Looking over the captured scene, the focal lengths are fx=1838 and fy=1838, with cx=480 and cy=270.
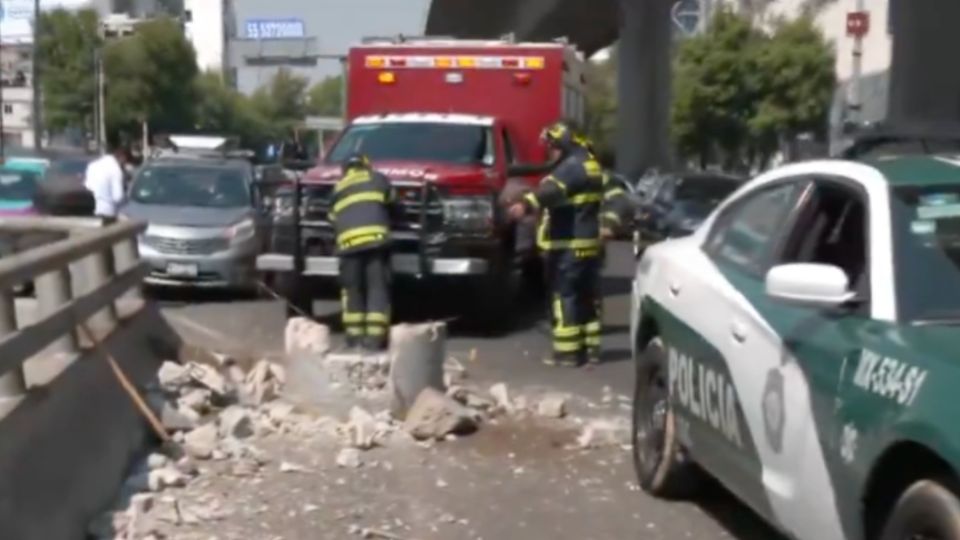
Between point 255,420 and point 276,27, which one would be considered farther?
point 276,27

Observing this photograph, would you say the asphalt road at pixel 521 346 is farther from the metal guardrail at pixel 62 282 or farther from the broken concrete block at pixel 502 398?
the metal guardrail at pixel 62 282

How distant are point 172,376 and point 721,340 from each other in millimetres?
5150

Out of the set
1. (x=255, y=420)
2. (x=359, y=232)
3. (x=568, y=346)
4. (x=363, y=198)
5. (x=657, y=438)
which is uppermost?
(x=363, y=198)

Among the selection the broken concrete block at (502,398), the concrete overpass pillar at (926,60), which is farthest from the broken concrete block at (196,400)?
the concrete overpass pillar at (926,60)

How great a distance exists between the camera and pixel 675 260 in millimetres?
8578

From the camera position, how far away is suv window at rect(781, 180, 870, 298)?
6.83 m

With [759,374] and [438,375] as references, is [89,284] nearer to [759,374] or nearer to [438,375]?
[438,375]

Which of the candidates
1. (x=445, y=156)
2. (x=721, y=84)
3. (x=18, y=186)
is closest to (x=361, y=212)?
(x=445, y=156)

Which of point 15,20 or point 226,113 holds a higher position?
point 15,20

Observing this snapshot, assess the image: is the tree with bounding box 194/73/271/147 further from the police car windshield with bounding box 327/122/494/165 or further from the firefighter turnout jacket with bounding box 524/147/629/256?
the firefighter turnout jacket with bounding box 524/147/629/256

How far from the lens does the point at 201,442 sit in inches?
397

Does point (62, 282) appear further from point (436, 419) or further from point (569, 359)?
point (569, 359)

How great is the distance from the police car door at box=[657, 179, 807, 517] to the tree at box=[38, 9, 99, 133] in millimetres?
74532

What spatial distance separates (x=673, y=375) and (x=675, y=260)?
55 cm
